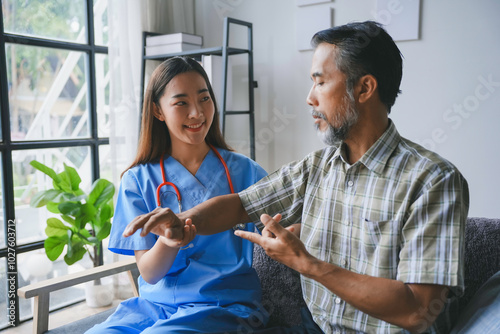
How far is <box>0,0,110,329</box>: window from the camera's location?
253 cm

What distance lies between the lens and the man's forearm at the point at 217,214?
140 cm

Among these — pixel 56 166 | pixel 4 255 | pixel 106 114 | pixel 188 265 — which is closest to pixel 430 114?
pixel 188 265

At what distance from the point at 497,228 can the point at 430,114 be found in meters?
1.18

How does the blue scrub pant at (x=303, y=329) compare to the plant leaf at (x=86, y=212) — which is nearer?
the blue scrub pant at (x=303, y=329)

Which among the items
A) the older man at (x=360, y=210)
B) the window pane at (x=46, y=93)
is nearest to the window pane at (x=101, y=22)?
the window pane at (x=46, y=93)

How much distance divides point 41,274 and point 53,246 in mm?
376

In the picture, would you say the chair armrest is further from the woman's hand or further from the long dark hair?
the woman's hand

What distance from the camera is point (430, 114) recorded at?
2479 millimetres

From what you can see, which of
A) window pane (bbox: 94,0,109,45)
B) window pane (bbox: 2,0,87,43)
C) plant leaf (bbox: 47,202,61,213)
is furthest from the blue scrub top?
window pane (bbox: 94,0,109,45)

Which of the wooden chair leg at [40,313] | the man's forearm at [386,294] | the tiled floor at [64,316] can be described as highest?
the man's forearm at [386,294]

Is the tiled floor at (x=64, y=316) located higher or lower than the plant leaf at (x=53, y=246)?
lower

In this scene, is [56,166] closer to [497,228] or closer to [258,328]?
[258,328]

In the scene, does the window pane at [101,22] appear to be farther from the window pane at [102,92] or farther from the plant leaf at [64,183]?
the plant leaf at [64,183]

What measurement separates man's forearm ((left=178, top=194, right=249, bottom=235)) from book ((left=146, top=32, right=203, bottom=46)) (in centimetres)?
160
